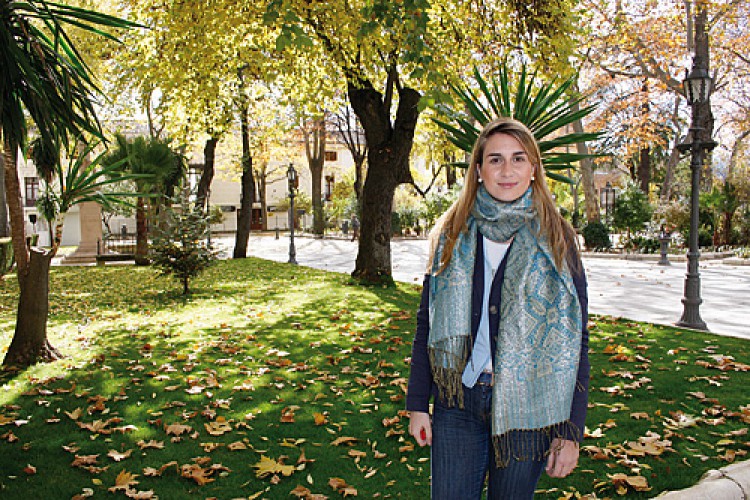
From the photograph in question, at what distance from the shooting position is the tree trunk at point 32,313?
6457 millimetres

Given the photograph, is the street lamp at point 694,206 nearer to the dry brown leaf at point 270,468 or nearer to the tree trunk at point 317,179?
the dry brown leaf at point 270,468

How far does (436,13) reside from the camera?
12.1 m

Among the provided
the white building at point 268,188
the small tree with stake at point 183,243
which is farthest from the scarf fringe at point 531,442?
the white building at point 268,188

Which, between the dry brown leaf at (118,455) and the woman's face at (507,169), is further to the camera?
the dry brown leaf at (118,455)

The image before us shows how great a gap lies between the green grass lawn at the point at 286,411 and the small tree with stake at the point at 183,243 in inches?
106

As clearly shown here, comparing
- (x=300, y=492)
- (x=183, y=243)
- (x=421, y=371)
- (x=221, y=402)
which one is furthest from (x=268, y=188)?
(x=421, y=371)

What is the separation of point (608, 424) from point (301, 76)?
37.7 ft

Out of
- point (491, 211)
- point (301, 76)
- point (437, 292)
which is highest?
point (301, 76)

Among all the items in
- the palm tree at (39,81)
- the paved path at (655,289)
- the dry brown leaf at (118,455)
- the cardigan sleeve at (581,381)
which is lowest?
the dry brown leaf at (118,455)

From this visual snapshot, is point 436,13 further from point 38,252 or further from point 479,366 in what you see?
point 479,366

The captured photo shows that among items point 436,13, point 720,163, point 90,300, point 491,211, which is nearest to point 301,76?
point 436,13

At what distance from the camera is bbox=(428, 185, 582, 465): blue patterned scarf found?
87.9 inches

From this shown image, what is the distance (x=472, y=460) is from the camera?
2.30 meters

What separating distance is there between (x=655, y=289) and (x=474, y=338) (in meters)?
12.6
